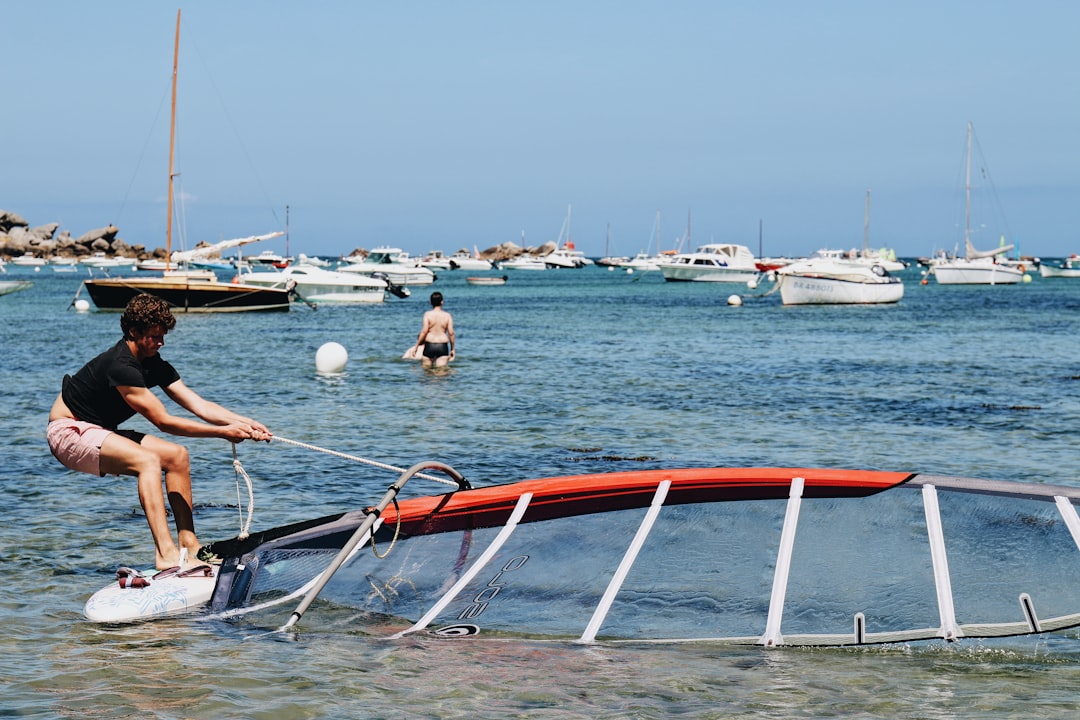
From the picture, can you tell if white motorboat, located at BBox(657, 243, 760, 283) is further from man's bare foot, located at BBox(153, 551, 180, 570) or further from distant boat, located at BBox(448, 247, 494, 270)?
man's bare foot, located at BBox(153, 551, 180, 570)

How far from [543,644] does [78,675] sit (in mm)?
2376

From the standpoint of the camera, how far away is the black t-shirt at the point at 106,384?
675 cm

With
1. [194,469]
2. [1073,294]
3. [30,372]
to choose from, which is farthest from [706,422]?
[1073,294]

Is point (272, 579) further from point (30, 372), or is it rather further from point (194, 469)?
point (30, 372)

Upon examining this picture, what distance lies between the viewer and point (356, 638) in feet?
21.7

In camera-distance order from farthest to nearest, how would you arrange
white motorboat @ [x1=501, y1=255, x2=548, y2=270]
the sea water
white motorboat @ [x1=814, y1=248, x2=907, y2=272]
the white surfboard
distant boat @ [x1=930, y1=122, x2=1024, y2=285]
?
white motorboat @ [x1=501, y1=255, x2=548, y2=270] < white motorboat @ [x1=814, y1=248, x2=907, y2=272] < distant boat @ [x1=930, y1=122, x2=1024, y2=285] < the white surfboard < the sea water

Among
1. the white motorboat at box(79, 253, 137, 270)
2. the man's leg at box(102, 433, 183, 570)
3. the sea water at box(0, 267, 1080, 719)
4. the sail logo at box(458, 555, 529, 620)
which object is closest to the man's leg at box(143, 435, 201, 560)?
the man's leg at box(102, 433, 183, 570)

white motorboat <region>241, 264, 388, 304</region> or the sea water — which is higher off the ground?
white motorboat <region>241, 264, 388, 304</region>

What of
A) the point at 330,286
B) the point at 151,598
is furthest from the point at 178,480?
the point at 330,286

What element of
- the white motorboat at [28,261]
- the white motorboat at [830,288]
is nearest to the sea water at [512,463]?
the white motorboat at [830,288]

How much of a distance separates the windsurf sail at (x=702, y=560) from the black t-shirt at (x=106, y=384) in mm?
1045

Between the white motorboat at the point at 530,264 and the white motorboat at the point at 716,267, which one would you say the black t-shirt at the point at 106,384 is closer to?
the white motorboat at the point at 716,267

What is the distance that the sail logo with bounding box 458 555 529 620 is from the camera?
6.86 m

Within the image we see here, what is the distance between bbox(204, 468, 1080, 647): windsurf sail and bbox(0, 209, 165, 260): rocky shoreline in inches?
5979
